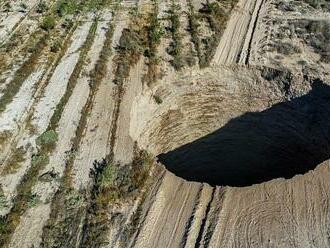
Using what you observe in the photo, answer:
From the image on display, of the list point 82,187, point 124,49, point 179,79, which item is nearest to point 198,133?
point 179,79

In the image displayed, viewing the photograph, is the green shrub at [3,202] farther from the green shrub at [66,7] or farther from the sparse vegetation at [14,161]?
the green shrub at [66,7]

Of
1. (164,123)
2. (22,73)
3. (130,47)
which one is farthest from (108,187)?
(130,47)

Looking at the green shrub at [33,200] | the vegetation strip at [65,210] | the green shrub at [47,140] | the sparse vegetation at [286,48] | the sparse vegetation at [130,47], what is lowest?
the sparse vegetation at [286,48]

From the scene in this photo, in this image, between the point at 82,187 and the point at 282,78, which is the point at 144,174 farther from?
the point at 282,78

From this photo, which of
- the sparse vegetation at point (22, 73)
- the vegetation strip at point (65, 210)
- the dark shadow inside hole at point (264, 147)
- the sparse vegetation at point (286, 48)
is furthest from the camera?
the sparse vegetation at point (286, 48)

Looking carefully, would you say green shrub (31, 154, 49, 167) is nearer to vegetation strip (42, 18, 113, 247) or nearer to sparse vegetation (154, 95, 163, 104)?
vegetation strip (42, 18, 113, 247)

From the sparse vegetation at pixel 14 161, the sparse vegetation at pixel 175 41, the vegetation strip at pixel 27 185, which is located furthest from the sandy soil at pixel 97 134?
the sparse vegetation at pixel 175 41

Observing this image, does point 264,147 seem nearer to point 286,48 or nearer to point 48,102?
point 286,48
